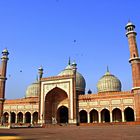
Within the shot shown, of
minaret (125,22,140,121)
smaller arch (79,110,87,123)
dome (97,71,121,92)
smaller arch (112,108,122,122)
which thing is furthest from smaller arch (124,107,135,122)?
smaller arch (79,110,87,123)

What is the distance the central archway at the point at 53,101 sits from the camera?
3391cm

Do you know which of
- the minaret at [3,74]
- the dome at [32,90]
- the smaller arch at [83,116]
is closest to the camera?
the smaller arch at [83,116]

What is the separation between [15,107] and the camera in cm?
3738

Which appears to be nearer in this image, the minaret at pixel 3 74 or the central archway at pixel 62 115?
the central archway at pixel 62 115

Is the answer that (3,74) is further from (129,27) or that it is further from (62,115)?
(129,27)

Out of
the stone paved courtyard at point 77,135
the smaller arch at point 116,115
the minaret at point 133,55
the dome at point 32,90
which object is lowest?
the stone paved courtyard at point 77,135

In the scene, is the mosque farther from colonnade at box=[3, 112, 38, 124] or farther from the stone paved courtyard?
the stone paved courtyard

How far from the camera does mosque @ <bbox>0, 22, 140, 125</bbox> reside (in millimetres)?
29578

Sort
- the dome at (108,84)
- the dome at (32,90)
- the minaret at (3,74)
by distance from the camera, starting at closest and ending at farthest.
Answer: the dome at (108,84) → the minaret at (3,74) → the dome at (32,90)

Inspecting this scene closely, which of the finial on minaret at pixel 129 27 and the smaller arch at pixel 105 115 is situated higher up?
the finial on minaret at pixel 129 27

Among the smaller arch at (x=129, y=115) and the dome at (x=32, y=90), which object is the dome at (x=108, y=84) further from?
the dome at (x=32, y=90)

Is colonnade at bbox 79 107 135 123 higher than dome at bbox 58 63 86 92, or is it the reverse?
dome at bbox 58 63 86 92

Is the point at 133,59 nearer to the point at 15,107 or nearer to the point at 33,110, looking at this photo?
the point at 33,110

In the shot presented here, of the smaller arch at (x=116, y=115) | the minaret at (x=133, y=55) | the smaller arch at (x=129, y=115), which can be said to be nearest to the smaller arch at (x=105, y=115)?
the smaller arch at (x=116, y=115)
